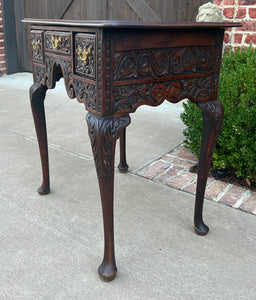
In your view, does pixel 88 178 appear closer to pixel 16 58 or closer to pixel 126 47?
pixel 126 47

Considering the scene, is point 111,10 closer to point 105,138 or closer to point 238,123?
point 238,123

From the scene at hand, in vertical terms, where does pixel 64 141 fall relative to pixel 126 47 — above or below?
below

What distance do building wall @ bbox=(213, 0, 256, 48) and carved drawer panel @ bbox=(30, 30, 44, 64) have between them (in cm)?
187

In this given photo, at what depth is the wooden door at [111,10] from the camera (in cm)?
384

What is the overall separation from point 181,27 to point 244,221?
1.14 m

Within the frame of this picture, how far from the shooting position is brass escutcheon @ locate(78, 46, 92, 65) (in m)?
1.35

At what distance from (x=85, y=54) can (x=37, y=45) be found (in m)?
0.61

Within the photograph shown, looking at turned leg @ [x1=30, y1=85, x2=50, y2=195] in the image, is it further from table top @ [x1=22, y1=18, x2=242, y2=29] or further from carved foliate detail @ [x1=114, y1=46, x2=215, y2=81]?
carved foliate detail @ [x1=114, y1=46, x2=215, y2=81]

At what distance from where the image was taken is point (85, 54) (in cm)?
137

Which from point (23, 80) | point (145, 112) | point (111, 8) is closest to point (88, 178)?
point (145, 112)

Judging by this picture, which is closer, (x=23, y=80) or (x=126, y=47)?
(x=126, y=47)

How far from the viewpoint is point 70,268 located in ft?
5.26

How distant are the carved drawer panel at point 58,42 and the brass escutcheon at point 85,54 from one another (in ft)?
0.41

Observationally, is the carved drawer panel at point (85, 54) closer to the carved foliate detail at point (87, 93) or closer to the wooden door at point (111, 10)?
the carved foliate detail at point (87, 93)
